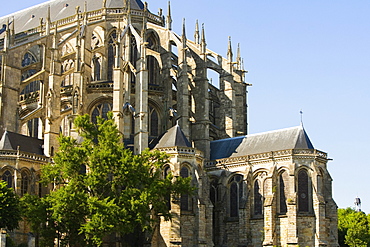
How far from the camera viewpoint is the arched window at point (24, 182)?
4344 cm

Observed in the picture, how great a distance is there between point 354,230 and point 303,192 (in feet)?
54.2

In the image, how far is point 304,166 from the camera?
147 ft

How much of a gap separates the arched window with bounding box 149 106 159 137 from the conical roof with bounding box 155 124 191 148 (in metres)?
4.81

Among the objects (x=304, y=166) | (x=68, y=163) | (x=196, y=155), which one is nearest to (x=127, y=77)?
(x=196, y=155)

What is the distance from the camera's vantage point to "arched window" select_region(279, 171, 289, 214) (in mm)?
44625

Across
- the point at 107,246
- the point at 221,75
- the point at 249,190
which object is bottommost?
the point at 107,246

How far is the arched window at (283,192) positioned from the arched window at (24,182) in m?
16.6

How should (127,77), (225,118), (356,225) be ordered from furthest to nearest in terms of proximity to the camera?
1. (356,225)
2. (225,118)
3. (127,77)

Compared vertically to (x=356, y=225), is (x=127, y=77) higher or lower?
higher

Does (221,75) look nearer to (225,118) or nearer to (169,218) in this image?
(225,118)

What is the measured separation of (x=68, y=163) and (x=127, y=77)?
11.0 m


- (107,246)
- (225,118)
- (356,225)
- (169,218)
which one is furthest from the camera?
(356,225)

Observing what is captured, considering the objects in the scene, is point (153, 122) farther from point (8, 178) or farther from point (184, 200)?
point (8, 178)

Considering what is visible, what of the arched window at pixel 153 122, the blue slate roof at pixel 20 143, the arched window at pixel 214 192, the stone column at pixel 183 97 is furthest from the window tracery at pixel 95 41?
the arched window at pixel 214 192
